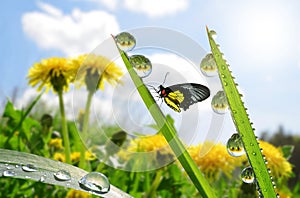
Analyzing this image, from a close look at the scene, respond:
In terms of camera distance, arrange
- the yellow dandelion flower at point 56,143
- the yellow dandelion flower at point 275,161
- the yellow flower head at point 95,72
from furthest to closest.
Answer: the yellow dandelion flower at point 56,143, the yellow dandelion flower at point 275,161, the yellow flower head at point 95,72

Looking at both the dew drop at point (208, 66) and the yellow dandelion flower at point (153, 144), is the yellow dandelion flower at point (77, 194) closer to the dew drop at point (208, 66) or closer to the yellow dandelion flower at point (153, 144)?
the yellow dandelion flower at point (153, 144)

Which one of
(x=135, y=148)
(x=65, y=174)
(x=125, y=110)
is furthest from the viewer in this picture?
(x=135, y=148)

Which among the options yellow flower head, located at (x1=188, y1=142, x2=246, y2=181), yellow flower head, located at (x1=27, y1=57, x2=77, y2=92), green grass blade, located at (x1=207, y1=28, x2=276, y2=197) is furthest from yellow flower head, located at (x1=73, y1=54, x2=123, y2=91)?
green grass blade, located at (x1=207, y1=28, x2=276, y2=197)

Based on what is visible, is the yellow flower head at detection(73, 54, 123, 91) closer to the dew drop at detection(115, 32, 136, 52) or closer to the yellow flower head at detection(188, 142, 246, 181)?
the yellow flower head at detection(188, 142, 246, 181)

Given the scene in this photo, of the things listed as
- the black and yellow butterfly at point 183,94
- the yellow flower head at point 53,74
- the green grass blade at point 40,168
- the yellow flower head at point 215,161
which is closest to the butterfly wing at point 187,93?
the black and yellow butterfly at point 183,94

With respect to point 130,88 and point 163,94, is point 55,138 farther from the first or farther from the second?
point 163,94

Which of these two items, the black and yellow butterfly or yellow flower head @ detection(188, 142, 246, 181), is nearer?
the black and yellow butterfly

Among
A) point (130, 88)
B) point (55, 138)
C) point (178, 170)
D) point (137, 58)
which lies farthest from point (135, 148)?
point (137, 58)
